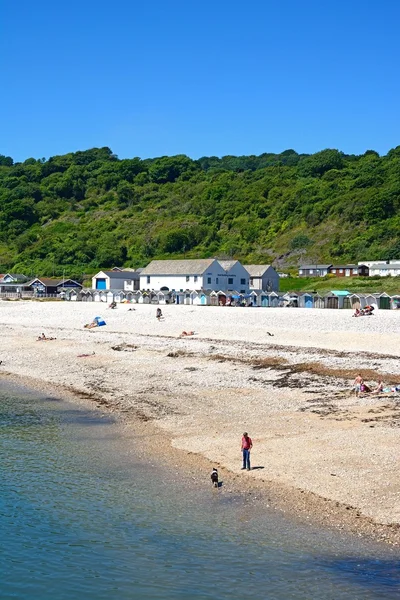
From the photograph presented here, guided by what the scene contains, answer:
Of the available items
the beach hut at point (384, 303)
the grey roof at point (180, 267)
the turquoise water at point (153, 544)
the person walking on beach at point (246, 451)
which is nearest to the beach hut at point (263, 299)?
the grey roof at point (180, 267)

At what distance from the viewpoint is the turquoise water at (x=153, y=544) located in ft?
40.7

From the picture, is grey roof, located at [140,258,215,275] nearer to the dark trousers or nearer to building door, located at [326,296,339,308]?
building door, located at [326,296,339,308]

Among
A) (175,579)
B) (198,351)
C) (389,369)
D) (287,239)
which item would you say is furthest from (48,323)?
(287,239)

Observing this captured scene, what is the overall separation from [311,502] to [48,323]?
47.6 meters

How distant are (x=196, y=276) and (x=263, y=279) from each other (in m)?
10.2

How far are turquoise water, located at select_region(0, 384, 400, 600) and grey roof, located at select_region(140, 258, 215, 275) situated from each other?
2610 inches

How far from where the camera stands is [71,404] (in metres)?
29.0

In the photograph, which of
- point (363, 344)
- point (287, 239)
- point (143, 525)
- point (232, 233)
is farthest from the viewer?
point (232, 233)

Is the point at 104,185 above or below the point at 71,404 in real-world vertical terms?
above

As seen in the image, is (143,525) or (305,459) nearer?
(143,525)

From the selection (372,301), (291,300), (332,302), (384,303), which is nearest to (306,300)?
(291,300)

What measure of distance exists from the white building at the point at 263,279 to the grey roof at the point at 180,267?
23.6 ft

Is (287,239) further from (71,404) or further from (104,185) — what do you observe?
(71,404)

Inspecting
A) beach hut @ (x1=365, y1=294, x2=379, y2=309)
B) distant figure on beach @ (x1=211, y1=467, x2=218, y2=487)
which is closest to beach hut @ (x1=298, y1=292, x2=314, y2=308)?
beach hut @ (x1=365, y1=294, x2=379, y2=309)
